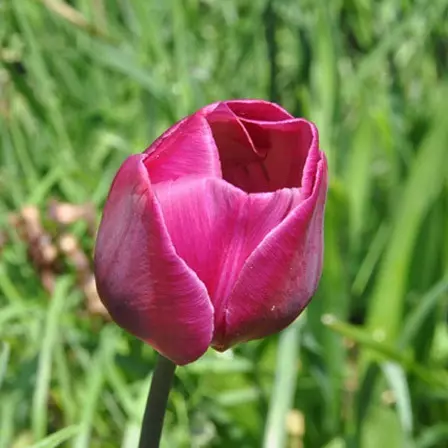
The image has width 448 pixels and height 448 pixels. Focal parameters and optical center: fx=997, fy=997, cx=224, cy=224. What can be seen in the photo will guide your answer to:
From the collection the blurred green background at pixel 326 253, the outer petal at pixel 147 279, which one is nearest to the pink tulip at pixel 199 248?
the outer petal at pixel 147 279

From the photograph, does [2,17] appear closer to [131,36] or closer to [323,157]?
[131,36]

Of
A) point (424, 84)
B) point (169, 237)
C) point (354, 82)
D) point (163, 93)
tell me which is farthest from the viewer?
point (424, 84)

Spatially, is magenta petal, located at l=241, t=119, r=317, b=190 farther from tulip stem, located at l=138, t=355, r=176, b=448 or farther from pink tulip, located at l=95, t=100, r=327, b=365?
tulip stem, located at l=138, t=355, r=176, b=448

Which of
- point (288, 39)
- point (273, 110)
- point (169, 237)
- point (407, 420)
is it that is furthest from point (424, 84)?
point (169, 237)

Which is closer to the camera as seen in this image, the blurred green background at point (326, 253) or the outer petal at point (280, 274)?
the outer petal at point (280, 274)

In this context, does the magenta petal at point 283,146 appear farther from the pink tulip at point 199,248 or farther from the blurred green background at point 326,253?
the blurred green background at point 326,253

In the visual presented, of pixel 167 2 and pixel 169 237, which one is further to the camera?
pixel 167 2
